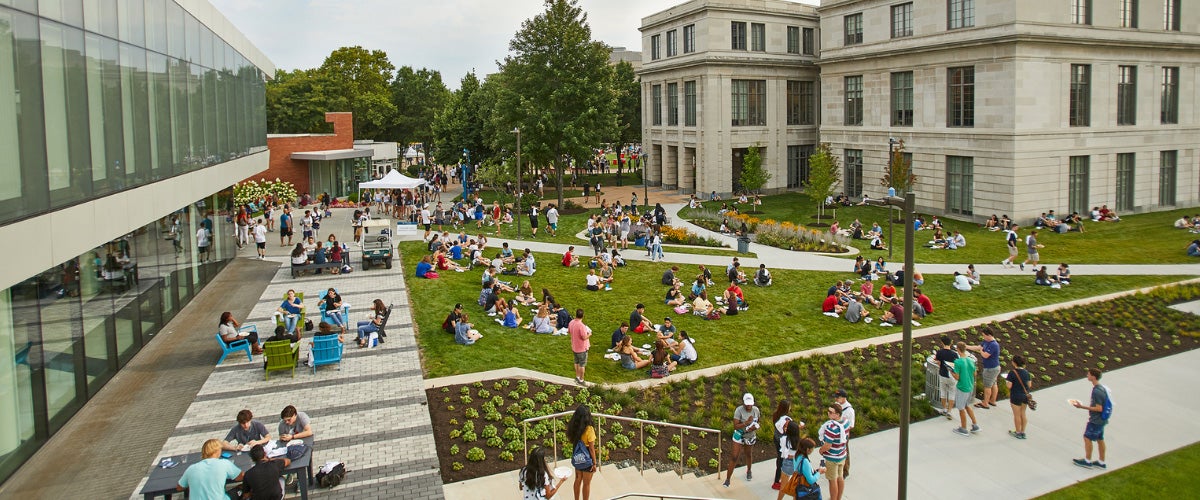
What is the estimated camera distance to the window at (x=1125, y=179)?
142 ft

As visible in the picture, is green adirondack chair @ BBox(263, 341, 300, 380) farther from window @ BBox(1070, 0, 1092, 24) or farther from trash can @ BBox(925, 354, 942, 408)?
window @ BBox(1070, 0, 1092, 24)

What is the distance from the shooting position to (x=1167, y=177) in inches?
1777

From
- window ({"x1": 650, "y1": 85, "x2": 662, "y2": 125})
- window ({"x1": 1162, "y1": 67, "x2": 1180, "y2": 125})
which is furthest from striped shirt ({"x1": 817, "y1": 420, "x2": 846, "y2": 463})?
window ({"x1": 650, "y1": 85, "x2": 662, "y2": 125})

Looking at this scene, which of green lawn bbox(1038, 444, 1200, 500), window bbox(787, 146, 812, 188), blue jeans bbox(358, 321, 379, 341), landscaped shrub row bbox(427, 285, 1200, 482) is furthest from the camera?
window bbox(787, 146, 812, 188)

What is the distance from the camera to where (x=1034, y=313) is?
24.0 metres

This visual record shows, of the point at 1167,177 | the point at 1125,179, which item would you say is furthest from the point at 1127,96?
the point at 1167,177

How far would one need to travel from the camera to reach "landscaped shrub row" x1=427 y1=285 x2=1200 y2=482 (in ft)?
47.1

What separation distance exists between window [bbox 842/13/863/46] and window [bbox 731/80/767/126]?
6585mm

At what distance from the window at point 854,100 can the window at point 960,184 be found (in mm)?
8035

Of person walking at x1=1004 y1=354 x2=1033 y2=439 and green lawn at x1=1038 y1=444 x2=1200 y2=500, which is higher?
person walking at x1=1004 y1=354 x2=1033 y2=439

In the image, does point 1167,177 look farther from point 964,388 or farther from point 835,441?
point 835,441

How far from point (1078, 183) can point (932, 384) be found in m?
30.8

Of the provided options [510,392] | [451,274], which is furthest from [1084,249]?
[510,392]

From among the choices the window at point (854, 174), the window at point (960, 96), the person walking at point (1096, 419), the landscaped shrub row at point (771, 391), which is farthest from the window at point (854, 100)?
the person walking at point (1096, 419)
